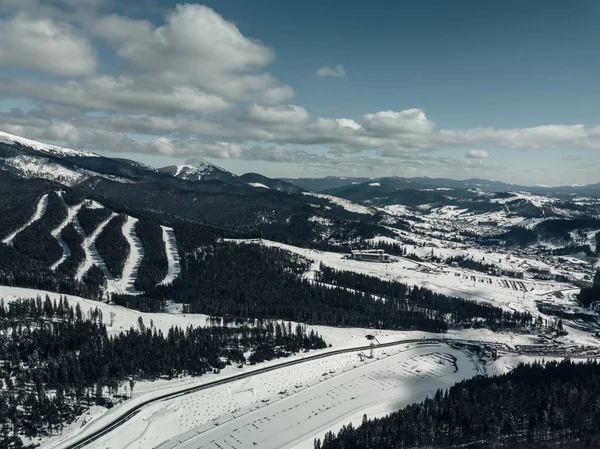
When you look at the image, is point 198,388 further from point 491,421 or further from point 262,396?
point 491,421

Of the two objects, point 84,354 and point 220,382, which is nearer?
point 220,382

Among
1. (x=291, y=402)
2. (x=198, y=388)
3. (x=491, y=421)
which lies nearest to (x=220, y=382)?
(x=198, y=388)

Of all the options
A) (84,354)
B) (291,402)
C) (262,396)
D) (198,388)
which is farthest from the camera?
(84,354)

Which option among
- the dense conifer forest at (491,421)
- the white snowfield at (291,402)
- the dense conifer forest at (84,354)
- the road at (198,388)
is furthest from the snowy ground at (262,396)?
the dense conifer forest at (491,421)

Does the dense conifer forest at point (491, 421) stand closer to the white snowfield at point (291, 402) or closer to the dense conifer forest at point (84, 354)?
the white snowfield at point (291, 402)

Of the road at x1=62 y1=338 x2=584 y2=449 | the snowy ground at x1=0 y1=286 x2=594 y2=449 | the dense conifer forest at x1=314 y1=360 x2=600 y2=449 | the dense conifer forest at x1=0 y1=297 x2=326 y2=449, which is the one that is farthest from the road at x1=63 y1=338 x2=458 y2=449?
the dense conifer forest at x1=314 y1=360 x2=600 y2=449

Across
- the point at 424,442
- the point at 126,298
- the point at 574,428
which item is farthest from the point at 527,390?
the point at 126,298

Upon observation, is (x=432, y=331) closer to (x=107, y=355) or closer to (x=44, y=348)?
(x=107, y=355)
